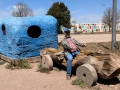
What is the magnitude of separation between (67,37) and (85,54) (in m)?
0.72

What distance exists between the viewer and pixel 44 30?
928cm

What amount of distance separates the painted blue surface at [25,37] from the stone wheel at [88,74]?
336 cm

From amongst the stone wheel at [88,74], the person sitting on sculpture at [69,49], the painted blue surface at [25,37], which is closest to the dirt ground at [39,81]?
the stone wheel at [88,74]

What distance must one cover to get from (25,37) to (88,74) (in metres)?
3.79

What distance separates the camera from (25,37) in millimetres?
8820

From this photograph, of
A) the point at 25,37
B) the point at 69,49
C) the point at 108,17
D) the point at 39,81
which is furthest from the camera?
the point at 108,17

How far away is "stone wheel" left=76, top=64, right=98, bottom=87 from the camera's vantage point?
565 centimetres

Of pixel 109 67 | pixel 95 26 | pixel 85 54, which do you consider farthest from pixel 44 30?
pixel 95 26

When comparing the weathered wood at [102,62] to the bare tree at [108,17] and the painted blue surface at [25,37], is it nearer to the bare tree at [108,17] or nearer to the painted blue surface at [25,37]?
the painted blue surface at [25,37]

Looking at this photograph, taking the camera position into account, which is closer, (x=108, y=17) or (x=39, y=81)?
(x=39, y=81)

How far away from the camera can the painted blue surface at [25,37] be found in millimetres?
8734

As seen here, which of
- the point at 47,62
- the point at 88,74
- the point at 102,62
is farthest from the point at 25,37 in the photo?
the point at 102,62

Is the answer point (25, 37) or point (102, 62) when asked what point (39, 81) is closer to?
point (102, 62)

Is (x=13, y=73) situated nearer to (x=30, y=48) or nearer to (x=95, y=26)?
(x=30, y=48)
